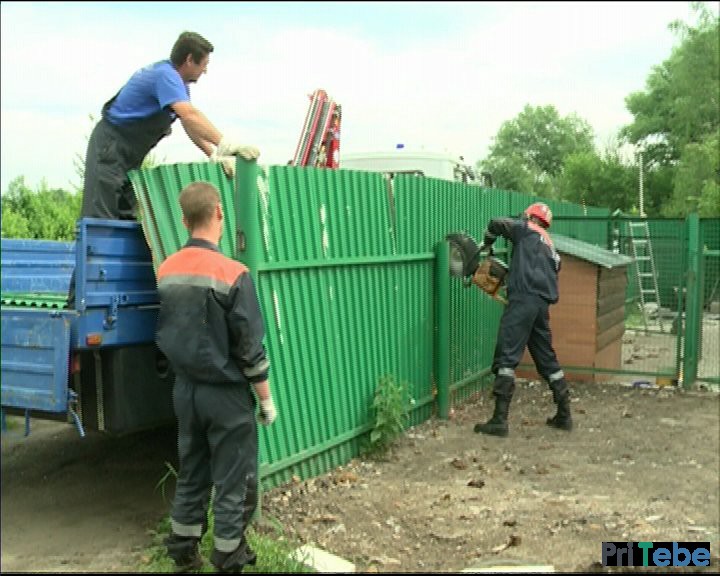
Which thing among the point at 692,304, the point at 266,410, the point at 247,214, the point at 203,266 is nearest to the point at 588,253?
the point at 692,304

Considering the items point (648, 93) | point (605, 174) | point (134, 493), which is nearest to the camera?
point (134, 493)

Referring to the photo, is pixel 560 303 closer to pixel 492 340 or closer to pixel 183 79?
pixel 492 340

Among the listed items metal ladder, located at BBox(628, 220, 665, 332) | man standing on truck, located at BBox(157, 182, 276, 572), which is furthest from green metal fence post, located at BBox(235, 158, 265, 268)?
metal ladder, located at BBox(628, 220, 665, 332)

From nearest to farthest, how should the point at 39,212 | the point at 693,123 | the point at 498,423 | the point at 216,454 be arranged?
the point at 216,454 < the point at 498,423 < the point at 39,212 < the point at 693,123

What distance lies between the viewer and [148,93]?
5.18m

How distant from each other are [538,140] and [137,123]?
7520cm

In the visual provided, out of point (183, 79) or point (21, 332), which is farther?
point (183, 79)

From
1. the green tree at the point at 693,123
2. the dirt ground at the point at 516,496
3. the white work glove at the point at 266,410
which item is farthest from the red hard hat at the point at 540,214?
the green tree at the point at 693,123

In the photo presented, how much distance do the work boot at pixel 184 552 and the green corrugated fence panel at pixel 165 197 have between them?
1.57 m

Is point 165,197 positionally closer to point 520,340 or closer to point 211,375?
point 211,375

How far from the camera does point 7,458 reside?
588 cm

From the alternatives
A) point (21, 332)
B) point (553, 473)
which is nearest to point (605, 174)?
point (553, 473)

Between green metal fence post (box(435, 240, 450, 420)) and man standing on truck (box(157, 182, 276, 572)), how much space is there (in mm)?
3937

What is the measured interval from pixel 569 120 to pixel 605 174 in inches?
1503
